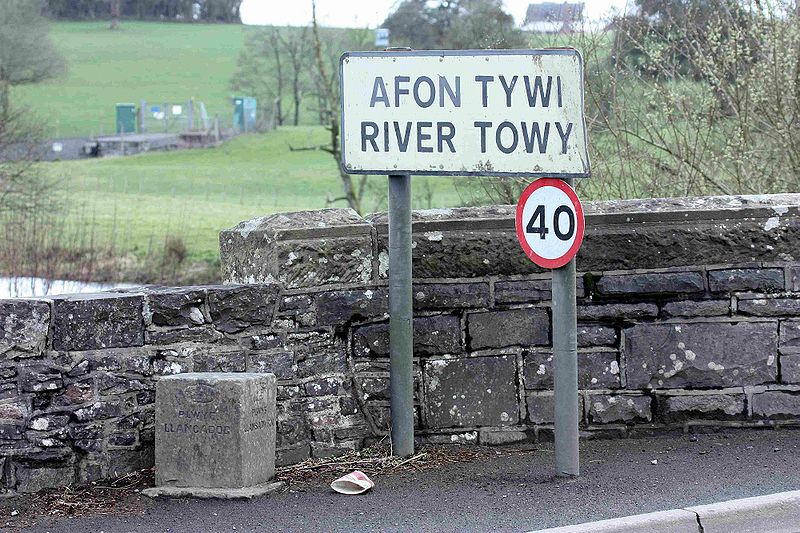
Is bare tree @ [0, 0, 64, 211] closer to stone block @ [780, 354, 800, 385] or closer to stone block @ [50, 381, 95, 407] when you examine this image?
stone block @ [50, 381, 95, 407]

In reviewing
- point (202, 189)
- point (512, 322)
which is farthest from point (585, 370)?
point (202, 189)

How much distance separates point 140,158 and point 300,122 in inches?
830

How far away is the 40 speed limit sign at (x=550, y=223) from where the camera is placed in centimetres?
528

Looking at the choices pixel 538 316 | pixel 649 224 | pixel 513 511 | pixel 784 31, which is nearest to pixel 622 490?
pixel 513 511

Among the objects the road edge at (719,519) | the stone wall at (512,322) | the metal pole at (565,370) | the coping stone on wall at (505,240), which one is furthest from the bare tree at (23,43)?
the road edge at (719,519)

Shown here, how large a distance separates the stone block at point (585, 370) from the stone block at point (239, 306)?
1.41m

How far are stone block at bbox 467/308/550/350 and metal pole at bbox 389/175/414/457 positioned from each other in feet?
1.30

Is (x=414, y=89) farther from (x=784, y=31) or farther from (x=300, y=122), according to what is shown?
(x=300, y=122)

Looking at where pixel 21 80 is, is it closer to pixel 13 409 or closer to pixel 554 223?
pixel 13 409

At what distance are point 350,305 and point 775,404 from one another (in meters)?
2.37

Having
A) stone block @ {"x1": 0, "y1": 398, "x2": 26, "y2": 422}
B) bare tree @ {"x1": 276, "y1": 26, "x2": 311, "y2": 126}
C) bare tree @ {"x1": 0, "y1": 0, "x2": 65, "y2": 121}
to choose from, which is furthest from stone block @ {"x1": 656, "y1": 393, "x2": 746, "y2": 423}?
bare tree @ {"x1": 276, "y1": 26, "x2": 311, "y2": 126}

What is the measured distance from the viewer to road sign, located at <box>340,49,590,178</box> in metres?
5.39

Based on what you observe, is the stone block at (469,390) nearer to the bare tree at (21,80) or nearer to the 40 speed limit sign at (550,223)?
the 40 speed limit sign at (550,223)

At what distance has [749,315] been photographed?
19.6 feet
